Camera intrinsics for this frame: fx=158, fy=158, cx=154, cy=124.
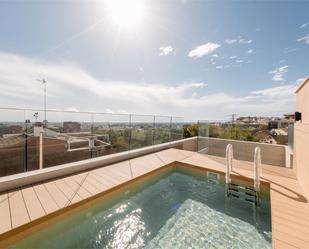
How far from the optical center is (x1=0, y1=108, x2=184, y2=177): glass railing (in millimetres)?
3278

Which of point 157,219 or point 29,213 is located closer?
point 29,213

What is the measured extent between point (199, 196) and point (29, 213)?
10.4 feet

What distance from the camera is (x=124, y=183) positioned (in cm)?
333

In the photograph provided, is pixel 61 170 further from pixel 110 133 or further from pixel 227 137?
pixel 227 137

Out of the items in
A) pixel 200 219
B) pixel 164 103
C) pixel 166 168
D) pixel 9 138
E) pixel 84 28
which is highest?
pixel 84 28

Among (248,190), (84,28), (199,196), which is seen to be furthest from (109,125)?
(248,190)

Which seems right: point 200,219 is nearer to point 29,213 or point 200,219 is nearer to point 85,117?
point 29,213

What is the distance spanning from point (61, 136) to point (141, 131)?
8.66 feet

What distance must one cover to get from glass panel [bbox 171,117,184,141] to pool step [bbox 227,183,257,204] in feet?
12.9

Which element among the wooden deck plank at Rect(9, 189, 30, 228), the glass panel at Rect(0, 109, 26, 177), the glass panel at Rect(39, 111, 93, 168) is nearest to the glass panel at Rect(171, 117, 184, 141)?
the glass panel at Rect(39, 111, 93, 168)

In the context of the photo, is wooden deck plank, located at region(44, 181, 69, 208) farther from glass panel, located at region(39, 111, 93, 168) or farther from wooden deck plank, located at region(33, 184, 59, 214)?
glass panel, located at region(39, 111, 93, 168)

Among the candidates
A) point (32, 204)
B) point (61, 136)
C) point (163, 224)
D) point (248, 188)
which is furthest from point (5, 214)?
point (248, 188)

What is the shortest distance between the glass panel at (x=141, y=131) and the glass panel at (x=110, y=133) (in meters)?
0.25

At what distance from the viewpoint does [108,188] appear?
3.05 m
